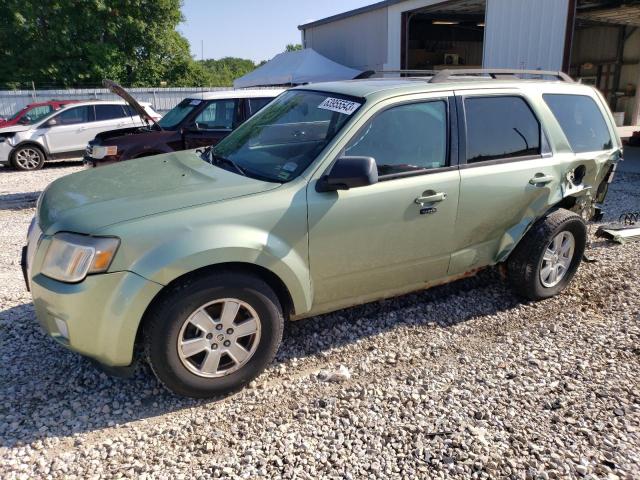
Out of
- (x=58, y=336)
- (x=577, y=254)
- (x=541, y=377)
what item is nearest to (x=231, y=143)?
(x=58, y=336)

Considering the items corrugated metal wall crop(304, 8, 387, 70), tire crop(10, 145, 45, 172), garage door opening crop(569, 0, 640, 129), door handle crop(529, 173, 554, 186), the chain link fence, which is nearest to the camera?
door handle crop(529, 173, 554, 186)

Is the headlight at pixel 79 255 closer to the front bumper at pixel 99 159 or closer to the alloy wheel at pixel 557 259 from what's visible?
the alloy wheel at pixel 557 259

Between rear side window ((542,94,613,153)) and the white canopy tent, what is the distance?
1558 centimetres

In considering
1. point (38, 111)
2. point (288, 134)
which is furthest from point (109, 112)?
point (288, 134)

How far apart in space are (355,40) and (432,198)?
18.9m

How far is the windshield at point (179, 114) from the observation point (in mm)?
8719

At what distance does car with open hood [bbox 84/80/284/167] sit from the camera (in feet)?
26.0

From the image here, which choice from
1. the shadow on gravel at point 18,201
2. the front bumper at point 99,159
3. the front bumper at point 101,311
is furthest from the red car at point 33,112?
the front bumper at point 101,311

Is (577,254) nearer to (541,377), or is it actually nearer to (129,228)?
(541,377)

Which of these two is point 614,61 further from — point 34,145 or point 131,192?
point 131,192

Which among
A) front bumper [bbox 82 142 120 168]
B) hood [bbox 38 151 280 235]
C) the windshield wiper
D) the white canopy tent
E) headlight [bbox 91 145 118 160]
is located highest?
the white canopy tent

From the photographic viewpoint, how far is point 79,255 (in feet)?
9.02

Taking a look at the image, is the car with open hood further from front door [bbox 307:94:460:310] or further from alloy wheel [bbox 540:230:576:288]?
alloy wheel [bbox 540:230:576:288]

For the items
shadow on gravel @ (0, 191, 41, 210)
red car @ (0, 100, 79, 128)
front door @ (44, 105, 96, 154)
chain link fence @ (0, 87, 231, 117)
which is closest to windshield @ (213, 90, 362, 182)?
shadow on gravel @ (0, 191, 41, 210)
